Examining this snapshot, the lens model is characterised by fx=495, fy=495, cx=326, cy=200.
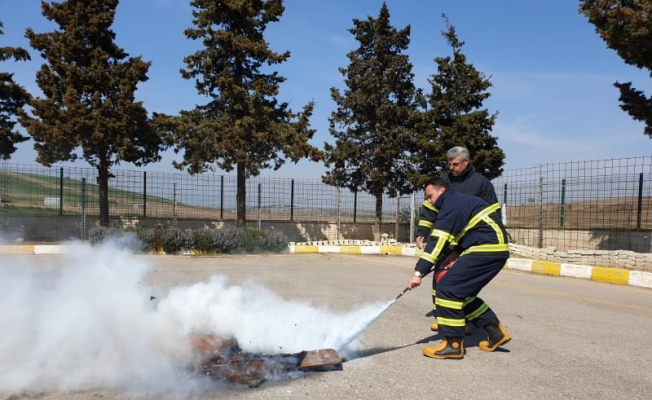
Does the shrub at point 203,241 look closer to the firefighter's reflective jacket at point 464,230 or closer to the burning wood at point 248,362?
the burning wood at point 248,362

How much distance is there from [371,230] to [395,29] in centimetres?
872

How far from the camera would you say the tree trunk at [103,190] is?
1739 cm

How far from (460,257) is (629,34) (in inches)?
385

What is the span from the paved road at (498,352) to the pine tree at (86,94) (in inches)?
349

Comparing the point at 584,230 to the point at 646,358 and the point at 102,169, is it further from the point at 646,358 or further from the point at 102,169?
the point at 102,169

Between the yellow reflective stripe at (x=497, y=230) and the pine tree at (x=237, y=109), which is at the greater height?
the pine tree at (x=237, y=109)

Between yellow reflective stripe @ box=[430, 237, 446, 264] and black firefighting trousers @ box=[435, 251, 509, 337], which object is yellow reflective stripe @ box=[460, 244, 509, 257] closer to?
black firefighting trousers @ box=[435, 251, 509, 337]

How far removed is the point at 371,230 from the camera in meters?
21.8

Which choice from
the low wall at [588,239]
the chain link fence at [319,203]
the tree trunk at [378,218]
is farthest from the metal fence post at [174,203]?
the low wall at [588,239]

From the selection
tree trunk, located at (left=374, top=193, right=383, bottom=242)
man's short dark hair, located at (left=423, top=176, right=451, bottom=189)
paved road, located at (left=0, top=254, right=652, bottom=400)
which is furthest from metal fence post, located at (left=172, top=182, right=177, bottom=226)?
man's short dark hair, located at (left=423, top=176, right=451, bottom=189)

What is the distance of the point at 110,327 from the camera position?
3791 mm

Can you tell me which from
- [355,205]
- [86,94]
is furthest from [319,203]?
[86,94]

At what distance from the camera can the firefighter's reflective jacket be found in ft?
14.4

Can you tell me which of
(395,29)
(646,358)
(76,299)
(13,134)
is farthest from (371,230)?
(76,299)
